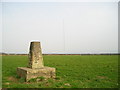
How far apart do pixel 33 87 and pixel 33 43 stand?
3.58 m

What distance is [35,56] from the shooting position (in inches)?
426

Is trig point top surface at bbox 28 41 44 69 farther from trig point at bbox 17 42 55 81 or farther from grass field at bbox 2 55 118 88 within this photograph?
grass field at bbox 2 55 118 88

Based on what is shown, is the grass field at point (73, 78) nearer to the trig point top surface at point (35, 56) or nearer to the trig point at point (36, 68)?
the trig point at point (36, 68)

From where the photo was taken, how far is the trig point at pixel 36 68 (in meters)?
10.2

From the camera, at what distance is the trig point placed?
10178 mm

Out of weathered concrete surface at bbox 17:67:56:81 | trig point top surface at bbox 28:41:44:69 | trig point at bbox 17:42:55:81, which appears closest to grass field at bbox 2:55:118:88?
weathered concrete surface at bbox 17:67:56:81

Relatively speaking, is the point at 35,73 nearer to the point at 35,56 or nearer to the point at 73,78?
the point at 35,56

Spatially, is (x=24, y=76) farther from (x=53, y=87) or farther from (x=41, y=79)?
(x=53, y=87)

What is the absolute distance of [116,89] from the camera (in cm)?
839

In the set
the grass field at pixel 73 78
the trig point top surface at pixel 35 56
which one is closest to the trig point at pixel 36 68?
the trig point top surface at pixel 35 56

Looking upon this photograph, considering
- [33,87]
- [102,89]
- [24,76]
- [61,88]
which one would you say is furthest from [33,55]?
[102,89]

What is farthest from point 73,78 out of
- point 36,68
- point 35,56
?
point 35,56

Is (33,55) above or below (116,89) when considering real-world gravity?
above

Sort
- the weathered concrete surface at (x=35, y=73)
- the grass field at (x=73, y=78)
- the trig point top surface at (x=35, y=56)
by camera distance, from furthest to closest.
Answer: the trig point top surface at (x=35, y=56), the weathered concrete surface at (x=35, y=73), the grass field at (x=73, y=78)
